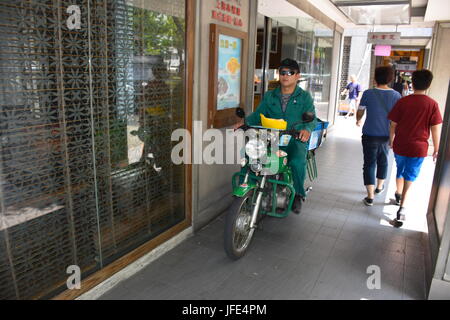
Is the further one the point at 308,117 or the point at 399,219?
the point at 399,219

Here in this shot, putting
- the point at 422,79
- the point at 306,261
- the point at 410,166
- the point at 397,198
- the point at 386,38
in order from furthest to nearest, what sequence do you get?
the point at 386,38 → the point at 397,198 → the point at 410,166 → the point at 422,79 → the point at 306,261

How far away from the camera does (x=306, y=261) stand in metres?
3.02

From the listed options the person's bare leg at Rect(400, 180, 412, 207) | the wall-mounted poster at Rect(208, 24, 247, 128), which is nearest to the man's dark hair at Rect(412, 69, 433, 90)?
the person's bare leg at Rect(400, 180, 412, 207)

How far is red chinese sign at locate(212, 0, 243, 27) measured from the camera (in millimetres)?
3352

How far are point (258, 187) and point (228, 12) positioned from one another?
1755 millimetres

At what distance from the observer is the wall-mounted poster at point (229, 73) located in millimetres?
3521

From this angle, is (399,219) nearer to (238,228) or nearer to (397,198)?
(397,198)

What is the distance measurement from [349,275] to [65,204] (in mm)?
2115

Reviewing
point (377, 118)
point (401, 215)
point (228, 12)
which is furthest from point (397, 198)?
point (228, 12)

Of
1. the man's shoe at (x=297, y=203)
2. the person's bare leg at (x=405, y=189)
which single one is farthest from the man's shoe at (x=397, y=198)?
the man's shoe at (x=297, y=203)

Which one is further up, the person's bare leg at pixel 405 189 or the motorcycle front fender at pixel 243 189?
the motorcycle front fender at pixel 243 189

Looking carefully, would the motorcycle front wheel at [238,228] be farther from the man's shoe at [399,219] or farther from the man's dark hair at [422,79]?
the man's dark hair at [422,79]

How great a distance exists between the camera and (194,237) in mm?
3387

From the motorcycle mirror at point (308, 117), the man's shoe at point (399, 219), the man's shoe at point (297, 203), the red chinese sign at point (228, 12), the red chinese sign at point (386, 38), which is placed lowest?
the man's shoe at point (399, 219)
